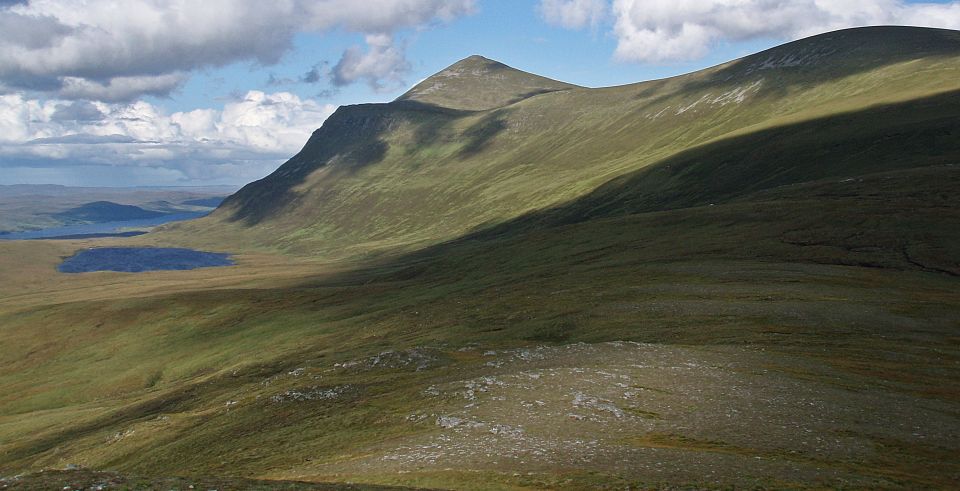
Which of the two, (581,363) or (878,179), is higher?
(878,179)

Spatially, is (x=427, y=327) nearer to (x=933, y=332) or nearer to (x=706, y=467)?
(x=933, y=332)

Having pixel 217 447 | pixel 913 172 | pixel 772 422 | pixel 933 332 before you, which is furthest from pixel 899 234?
pixel 217 447

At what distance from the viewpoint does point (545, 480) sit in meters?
32.2

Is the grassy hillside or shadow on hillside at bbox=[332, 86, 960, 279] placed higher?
shadow on hillside at bbox=[332, 86, 960, 279]

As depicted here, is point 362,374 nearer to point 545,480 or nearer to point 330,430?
point 330,430

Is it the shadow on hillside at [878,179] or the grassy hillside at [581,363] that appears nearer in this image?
the grassy hillside at [581,363]

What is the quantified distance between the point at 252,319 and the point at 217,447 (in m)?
89.4

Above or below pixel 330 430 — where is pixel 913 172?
above

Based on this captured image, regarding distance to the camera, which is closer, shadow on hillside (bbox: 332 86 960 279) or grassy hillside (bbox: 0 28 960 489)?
grassy hillside (bbox: 0 28 960 489)

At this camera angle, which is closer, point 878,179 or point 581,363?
point 581,363

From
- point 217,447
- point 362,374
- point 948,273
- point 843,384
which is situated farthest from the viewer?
point 948,273

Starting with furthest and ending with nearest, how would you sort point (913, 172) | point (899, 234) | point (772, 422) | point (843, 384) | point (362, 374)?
point (913, 172) < point (899, 234) < point (362, 374) < point (843, 384) < point (772, 422)

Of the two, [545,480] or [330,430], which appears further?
[330,430]

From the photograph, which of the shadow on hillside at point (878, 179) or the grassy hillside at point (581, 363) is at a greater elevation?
the shadow on hillside at point (878, 179)
